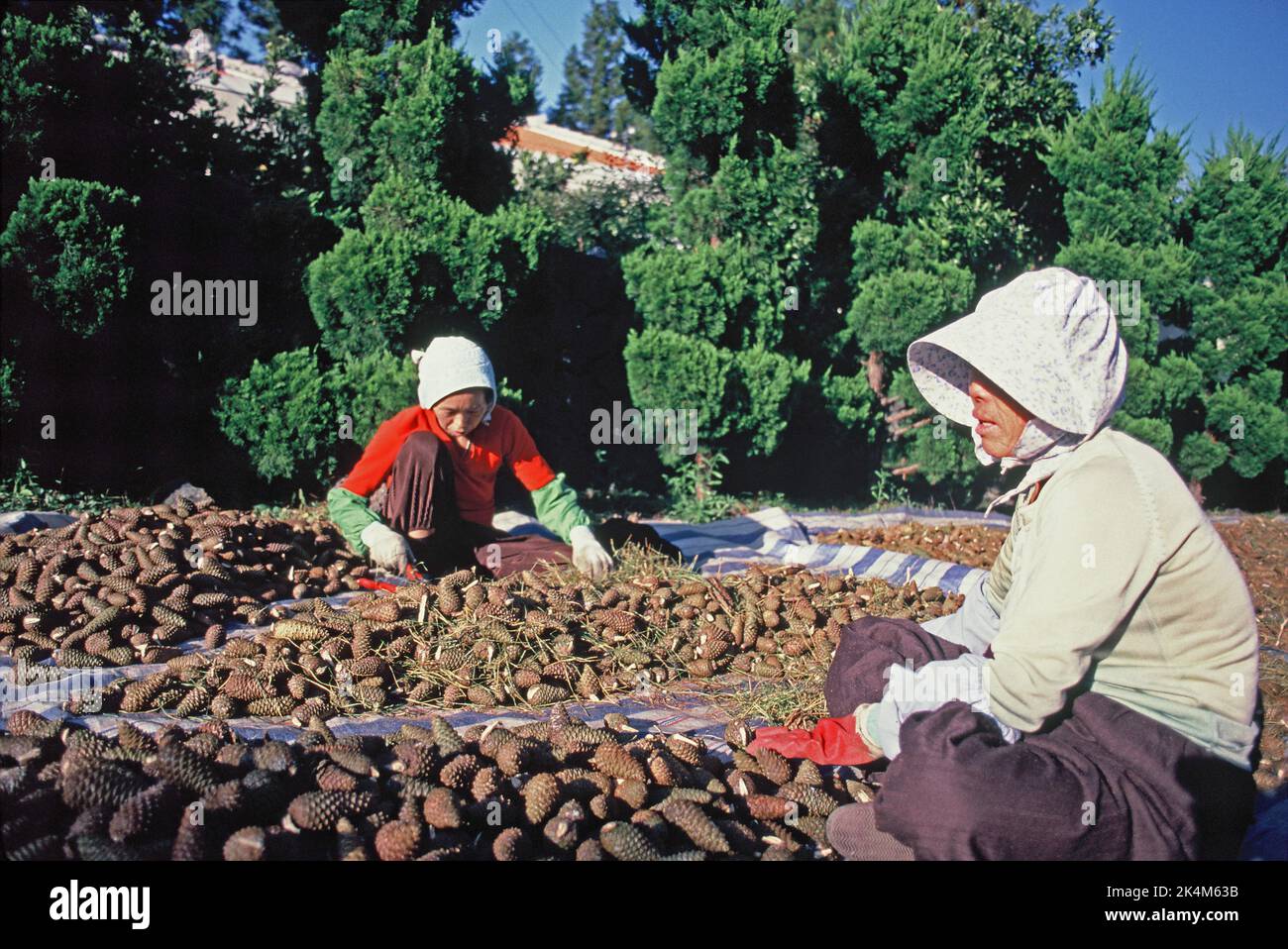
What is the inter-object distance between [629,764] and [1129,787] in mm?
1162

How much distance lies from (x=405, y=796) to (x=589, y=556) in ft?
8.05

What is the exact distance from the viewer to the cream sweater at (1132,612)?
6.07 feet

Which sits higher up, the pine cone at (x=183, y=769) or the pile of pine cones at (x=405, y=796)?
the pine cone at (x=183, y=769)

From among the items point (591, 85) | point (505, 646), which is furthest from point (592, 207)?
point (591, 85)

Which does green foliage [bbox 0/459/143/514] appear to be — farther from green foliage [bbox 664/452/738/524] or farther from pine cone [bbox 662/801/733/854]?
pine cone [bbox 662/801/733/854]

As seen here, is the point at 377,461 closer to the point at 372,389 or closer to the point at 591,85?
the point at 372,389

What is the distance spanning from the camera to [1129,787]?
1.91m

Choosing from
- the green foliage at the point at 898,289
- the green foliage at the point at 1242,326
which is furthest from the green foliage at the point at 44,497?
the green foliage at the point at 1242,326

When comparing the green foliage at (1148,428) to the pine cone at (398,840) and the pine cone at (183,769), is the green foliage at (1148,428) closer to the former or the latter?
the pine cone at (398,840)

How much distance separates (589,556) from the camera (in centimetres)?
451

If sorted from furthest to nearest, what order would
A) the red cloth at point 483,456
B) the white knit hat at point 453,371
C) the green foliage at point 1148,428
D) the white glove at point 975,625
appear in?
the green foliage at point 1148,428 → the red cloth at point 483,456 → the white knit hat at point 453,371 → the white glove at point 975,625

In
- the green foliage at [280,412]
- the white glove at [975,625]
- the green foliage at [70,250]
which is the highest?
the green foliage at [70,250]
